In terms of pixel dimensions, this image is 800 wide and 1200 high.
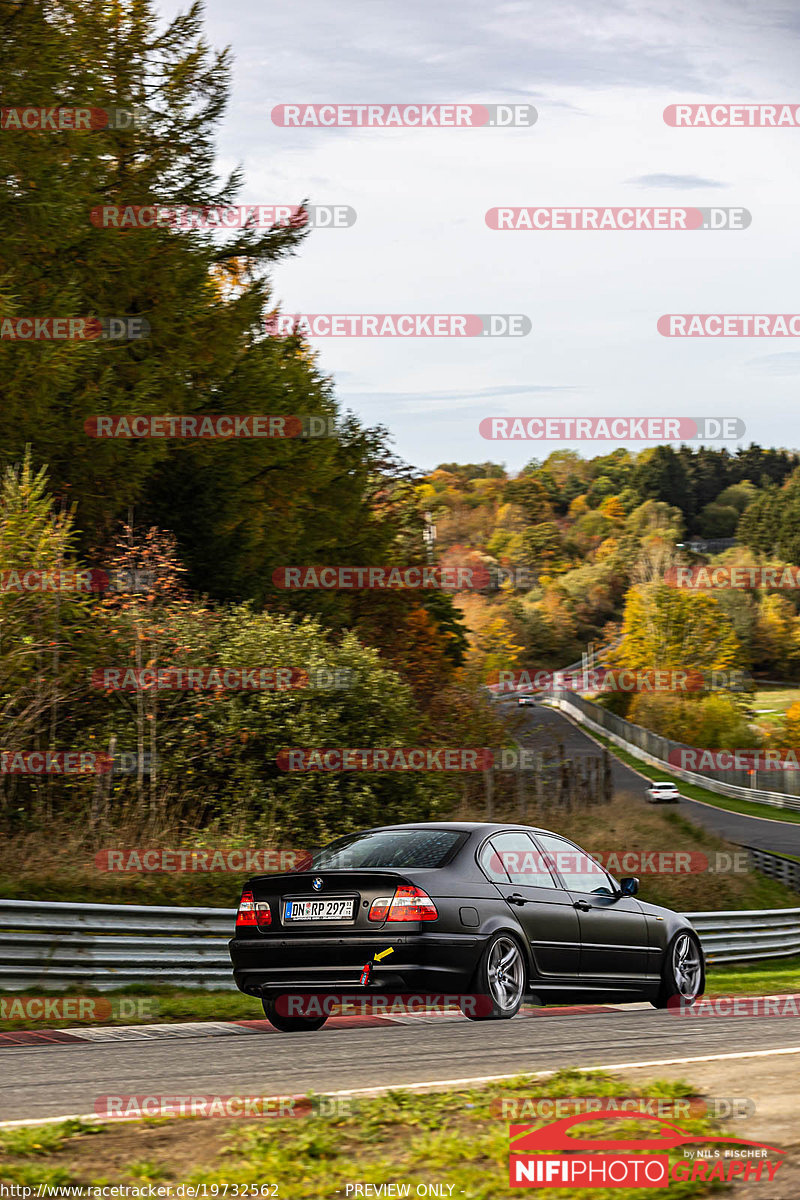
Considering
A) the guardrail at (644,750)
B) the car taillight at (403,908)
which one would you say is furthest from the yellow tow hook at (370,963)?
the guardrail at (644,750)

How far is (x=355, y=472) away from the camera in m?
31.9

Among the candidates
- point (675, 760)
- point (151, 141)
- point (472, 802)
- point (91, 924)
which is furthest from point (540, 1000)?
point (675, 760)

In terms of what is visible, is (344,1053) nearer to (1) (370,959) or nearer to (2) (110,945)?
(1) (370,959)

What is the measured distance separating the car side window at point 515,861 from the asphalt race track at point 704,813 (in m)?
18.2

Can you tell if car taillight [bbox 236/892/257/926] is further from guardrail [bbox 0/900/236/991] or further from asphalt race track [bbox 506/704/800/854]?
asphalt race track [bbox 506/704/800/854]

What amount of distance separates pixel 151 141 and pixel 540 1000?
21719 millimetres

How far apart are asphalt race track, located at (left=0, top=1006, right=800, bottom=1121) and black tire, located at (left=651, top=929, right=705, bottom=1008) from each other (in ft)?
4.12

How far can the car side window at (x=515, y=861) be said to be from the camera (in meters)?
9.31

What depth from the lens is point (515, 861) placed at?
31.4 ft

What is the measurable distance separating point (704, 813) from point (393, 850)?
50.3 meters

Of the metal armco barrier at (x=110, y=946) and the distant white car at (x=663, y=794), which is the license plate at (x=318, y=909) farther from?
the distant white car at (x=663, y=794)

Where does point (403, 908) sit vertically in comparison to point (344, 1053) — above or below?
above

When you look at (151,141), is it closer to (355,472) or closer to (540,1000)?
(355,472)

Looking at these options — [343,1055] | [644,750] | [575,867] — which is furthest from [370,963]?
[644,750]
